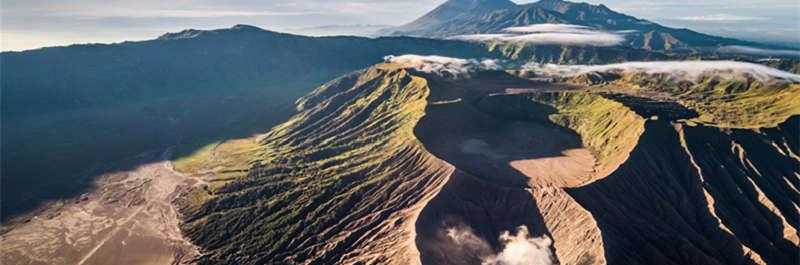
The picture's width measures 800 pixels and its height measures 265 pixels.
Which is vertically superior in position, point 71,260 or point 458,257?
point 458,257

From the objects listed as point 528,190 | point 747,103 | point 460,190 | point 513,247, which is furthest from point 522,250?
point 747,103

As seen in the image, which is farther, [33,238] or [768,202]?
[33,238]

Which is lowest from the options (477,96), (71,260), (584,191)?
(71,260)

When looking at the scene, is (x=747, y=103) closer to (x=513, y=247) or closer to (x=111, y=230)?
(x=513, y=247)

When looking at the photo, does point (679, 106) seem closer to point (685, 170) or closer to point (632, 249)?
point (685, 170)

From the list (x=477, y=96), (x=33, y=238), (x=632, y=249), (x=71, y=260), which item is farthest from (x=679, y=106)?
(x=33, y=238)

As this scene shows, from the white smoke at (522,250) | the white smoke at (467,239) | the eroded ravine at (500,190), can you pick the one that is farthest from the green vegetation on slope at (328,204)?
the white smoke at (522,250)
